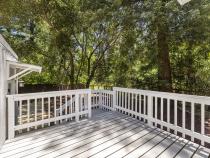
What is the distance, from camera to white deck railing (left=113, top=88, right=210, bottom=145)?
3182mm

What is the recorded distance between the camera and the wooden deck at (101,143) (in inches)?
112

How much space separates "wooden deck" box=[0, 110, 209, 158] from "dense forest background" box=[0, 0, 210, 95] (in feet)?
7.82

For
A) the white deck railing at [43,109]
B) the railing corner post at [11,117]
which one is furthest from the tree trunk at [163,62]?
the railing corner post at [11,117]

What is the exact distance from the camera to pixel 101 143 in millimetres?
3279

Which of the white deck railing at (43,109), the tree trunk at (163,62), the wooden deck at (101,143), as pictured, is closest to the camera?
the wooden deck at (101,143)

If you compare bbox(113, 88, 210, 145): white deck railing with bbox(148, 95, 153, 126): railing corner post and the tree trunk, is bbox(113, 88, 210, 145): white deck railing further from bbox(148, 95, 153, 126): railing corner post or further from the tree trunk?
the tree trunk

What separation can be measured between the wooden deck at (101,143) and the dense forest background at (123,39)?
2383 mm

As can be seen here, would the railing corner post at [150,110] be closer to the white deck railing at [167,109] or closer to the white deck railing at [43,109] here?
the white deck railing at [167,109]

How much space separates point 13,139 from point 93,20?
5094mm

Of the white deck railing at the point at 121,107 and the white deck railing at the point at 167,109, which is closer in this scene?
the white deck railing at the point at 167,109

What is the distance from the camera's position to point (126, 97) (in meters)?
5.38

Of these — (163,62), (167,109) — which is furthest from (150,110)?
(163,62)

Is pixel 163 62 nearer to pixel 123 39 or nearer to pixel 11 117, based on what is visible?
pixel 123 39

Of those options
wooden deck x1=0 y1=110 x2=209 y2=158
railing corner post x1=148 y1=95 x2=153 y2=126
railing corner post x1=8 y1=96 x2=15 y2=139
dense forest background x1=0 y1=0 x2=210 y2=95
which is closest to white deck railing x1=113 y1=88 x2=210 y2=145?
railing corner post x1=148 y1=95 x2=153 y2=126
